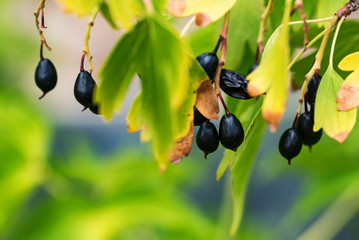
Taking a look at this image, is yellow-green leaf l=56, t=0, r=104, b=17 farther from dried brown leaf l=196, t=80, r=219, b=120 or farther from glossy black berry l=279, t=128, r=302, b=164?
glossy black berry l=279, t=128, r=302, b=164

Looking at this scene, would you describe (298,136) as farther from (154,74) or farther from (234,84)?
(154,74)

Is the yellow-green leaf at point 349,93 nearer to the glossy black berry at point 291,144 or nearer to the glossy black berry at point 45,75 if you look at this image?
the glossy black berry at point 291,144

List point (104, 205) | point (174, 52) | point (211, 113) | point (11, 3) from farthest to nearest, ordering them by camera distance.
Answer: point (11, 3) → point (104, 205) → point (211, 113) → point (174, 52)

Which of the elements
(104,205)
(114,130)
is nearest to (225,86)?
(104,205)

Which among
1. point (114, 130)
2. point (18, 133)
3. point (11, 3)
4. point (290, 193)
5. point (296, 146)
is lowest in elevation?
point (290, 193)

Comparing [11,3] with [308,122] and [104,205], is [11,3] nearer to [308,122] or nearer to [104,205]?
[104,205]

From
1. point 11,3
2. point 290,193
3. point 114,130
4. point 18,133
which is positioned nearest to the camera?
point 18,133

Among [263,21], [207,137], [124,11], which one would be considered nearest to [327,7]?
[263,21]
